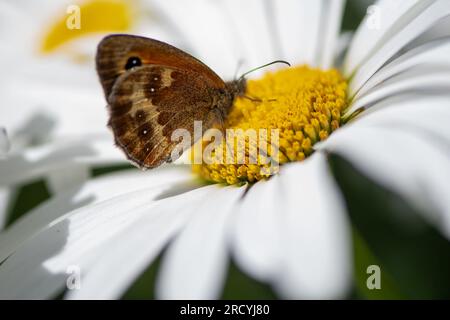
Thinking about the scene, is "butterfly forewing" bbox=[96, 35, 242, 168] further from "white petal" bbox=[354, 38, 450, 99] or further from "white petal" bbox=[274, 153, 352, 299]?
"white petal" bbox=[274, 153, 352, 299]

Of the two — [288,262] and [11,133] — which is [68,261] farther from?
[11,133]

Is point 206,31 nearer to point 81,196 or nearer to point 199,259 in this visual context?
point 81,196

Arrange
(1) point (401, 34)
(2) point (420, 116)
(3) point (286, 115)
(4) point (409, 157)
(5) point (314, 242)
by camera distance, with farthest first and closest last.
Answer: (3) point (286, 115) < (1) point (401, 34) < (2) point (420, 116) < (4) point (409, 157) < (5) point (314, 242)

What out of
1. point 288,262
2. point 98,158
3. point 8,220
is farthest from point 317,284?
point 8,220

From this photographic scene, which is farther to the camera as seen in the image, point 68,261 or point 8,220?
point 8,220

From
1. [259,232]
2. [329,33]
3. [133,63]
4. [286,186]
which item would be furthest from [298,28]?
[259,232]

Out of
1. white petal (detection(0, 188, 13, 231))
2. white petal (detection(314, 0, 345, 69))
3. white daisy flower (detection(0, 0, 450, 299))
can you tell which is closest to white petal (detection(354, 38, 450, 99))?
white daisy flower (detection(0, 0, 450, 299))
